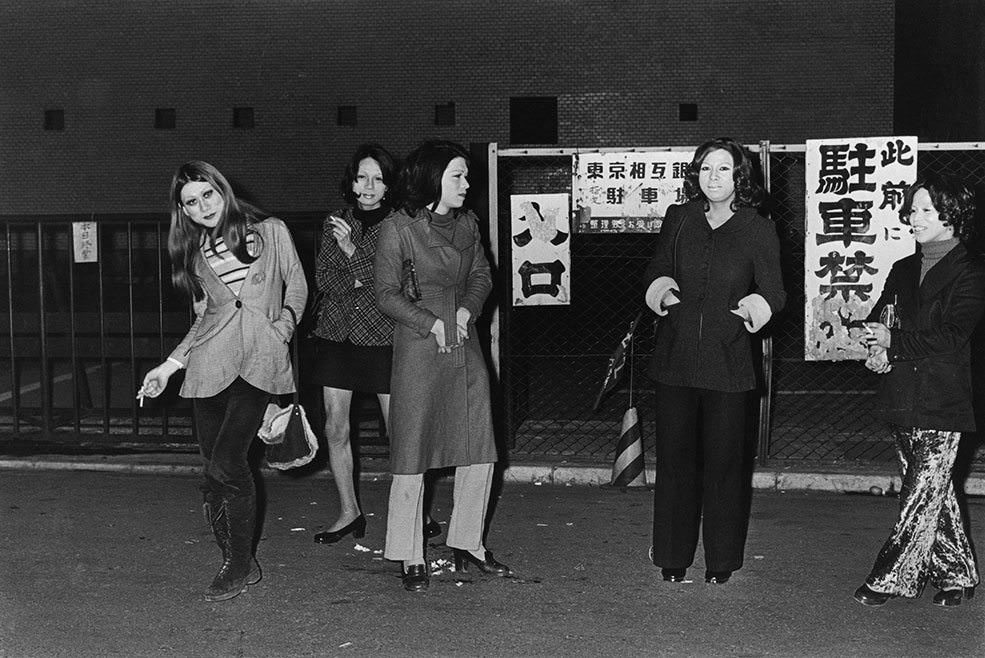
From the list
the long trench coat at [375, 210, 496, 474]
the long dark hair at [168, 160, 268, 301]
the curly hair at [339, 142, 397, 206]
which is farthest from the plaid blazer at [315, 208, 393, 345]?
the long dark hair at [168, 160, 268, 301]

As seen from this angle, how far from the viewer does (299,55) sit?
2736cm

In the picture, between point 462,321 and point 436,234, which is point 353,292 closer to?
point 436,234

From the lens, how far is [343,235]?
5.82 meters

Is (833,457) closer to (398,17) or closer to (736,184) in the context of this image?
(736,184)

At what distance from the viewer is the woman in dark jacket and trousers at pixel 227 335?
4.87 metres

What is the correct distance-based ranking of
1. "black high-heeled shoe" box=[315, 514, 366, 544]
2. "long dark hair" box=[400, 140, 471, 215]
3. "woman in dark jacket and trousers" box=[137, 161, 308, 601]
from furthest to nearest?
1. "black high-heeled shoe" box=[315, 514, 366, 544]
2. "long dark hair" box=[400, 140, 471, 215]
3. "woman in dark jacket and trousers" box=[137, 161, 308, 601]

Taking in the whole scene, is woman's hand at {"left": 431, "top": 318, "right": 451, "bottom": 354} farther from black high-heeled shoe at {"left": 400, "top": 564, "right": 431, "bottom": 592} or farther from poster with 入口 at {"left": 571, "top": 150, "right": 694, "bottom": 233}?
poster with 入口 at {"left": 571, "top": 150, "right": 694, "bottom": 233}

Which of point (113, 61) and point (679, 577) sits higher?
point (113, 61)

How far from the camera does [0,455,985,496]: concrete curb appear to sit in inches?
285

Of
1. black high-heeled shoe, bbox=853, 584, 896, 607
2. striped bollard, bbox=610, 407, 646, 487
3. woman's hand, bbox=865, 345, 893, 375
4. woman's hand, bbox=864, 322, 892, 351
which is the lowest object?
black high-heeled shoe, bbox=853, 584, 896, 607

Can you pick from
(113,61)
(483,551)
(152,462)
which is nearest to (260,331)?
(483,551)

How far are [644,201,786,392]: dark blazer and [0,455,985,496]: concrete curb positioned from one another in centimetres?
246

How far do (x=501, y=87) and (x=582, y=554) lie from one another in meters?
22.6

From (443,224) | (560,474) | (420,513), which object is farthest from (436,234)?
(560,474)
